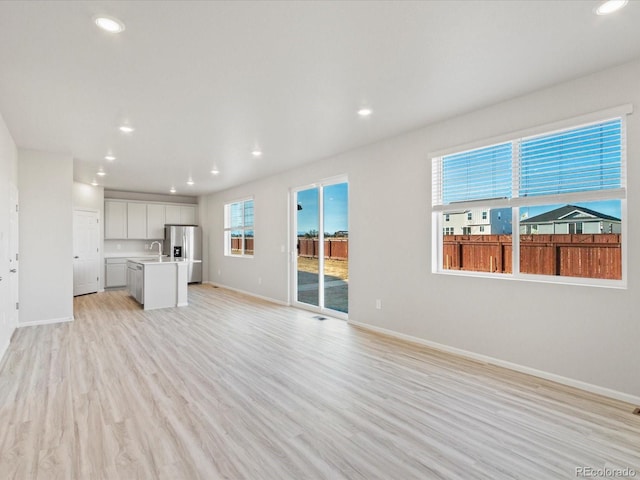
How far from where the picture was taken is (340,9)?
213 centimetres

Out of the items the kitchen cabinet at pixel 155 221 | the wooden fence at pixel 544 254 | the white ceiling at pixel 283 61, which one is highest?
the white ceiling at pixel 283 61

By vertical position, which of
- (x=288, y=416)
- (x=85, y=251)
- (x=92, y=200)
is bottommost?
(x=288, y=416)

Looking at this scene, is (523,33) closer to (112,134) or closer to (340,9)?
(340,9)

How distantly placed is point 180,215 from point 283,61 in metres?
8.66

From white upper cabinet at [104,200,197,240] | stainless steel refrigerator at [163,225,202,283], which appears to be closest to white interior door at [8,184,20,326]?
white upper cabinet at [104,200,197,240]

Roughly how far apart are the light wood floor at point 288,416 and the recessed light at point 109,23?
2.61 m

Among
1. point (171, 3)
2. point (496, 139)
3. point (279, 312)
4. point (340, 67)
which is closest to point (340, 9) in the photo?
point (340, 67)

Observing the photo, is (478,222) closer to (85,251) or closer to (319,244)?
(319,244)

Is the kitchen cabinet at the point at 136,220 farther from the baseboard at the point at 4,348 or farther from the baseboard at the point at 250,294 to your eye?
the baseboard at the point at 4,348

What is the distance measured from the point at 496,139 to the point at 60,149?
587cm

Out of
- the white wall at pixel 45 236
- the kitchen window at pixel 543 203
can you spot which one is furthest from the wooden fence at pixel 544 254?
the white wall at pixel 45 236

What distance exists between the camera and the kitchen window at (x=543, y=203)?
9.80 feet

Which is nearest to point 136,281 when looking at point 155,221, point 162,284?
point 162,284

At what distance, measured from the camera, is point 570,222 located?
10.6 ft
